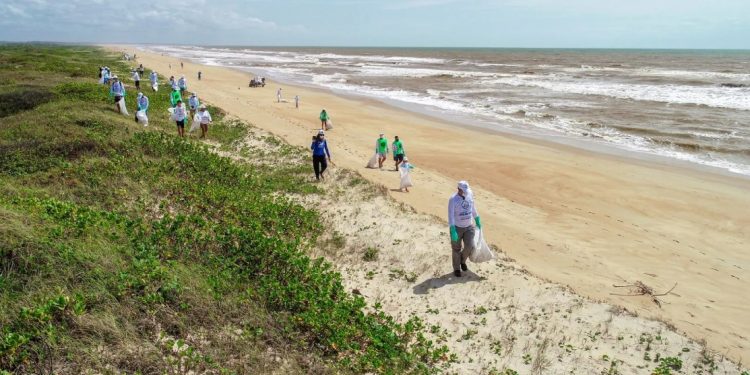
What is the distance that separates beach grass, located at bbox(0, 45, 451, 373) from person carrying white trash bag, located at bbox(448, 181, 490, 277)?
5.51 ft

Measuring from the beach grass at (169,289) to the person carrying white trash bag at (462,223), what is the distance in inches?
66.2

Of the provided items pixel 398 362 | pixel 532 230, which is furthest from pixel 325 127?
pixel 398 362

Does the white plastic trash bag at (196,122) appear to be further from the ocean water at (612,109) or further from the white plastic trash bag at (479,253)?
the ocean water at (612,109)

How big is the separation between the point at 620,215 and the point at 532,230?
3.41 metres

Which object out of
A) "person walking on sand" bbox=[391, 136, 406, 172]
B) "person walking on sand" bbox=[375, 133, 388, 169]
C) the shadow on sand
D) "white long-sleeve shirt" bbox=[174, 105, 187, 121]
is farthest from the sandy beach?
"white long-sleeve shirt" bbox=[174, 105, 187, 121]

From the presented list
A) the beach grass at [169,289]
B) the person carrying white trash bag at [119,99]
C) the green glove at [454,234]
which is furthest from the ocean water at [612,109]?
the person carrying white trash bag at [119,99]

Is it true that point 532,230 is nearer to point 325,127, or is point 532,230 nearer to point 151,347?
point 151,347

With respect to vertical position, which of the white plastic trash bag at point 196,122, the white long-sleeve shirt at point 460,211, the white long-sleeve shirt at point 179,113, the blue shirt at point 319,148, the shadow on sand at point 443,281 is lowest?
the shadow on sand at point 443,281

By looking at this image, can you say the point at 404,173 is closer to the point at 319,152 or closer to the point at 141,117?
the point at 319,152

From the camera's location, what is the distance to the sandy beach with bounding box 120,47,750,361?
8172 millimetres

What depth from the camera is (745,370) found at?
573cm

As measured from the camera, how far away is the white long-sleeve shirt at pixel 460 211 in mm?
7488

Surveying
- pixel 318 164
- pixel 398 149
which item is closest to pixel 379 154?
pixel 398 149

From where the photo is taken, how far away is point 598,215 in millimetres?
12562
